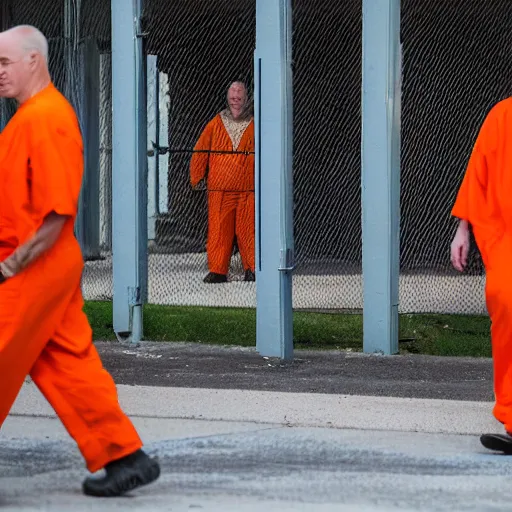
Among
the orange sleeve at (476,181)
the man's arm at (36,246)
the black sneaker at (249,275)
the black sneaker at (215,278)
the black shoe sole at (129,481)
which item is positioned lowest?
the black shoe sole at (129,481)

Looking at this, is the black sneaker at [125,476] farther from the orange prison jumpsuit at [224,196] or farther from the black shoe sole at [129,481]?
the orange prison jumpsuit at [224,196]

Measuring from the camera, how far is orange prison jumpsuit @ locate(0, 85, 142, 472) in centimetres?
464

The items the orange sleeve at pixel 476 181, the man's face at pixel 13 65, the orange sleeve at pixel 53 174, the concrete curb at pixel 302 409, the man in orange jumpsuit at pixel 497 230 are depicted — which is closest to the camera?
the orange sleeve at pixel 53 174

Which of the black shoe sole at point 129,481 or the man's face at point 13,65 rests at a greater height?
the man's face at point 13,65

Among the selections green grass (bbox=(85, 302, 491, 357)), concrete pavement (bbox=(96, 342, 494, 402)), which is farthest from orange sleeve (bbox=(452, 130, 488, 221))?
green grass (bbox=(85, 302, 491, 357))

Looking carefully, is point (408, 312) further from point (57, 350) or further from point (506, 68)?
point (57, 350)

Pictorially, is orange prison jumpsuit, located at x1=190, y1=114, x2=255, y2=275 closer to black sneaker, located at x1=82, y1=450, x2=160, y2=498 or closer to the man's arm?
black sneaker, located at x1=82, y1=450, x2=160, y2=498

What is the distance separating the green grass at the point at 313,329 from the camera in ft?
29.0

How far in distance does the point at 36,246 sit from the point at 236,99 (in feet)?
15.3

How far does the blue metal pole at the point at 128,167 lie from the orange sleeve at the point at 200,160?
1.33 ft

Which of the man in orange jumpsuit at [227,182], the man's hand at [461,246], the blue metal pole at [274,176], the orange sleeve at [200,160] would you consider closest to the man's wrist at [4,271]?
the man's hand at [461,246]

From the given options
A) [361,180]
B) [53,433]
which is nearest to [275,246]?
[361,180]

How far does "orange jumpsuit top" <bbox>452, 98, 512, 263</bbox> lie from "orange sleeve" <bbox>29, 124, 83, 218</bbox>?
73.0 inches

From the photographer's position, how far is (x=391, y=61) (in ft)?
27.5
